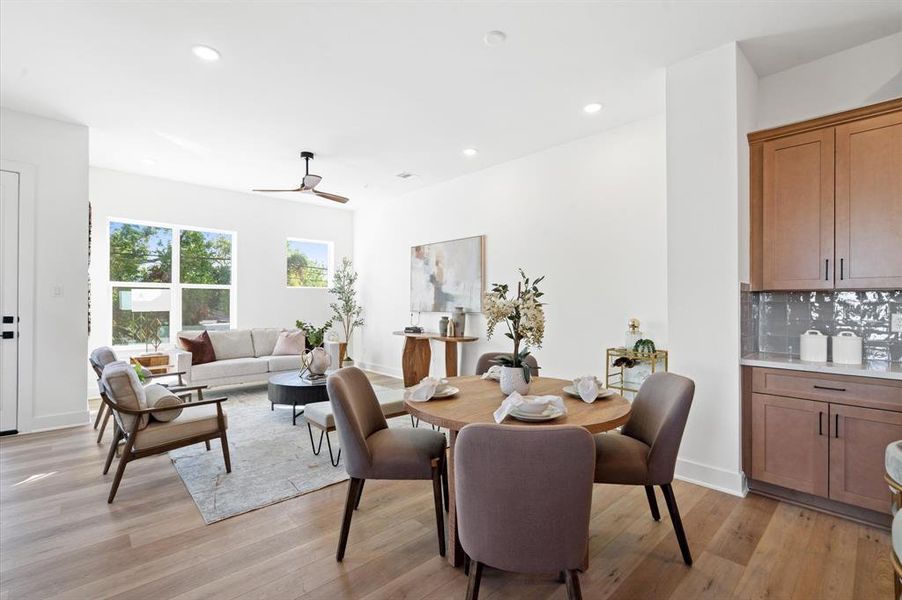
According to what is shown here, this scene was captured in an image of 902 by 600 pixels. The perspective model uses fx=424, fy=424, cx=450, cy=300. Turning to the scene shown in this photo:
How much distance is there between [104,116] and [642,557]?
18.4 feet

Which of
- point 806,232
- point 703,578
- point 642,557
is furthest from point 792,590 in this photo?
point 806,232

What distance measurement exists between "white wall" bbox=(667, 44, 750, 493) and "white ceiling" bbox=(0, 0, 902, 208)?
0.30 meters

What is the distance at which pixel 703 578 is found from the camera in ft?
6.39

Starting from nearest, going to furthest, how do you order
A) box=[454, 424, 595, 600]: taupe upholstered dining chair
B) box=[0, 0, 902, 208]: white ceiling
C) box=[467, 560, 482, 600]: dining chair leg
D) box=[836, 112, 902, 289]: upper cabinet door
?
box=[454, 424, 595, 600]: taupe upholstered dining chair
box=[467, 560, 482, 600]: dining chair leg
box=[836, 112, 902, 289]: upper cabinet door
box=[0, 0, 902, 208]: white ceiling

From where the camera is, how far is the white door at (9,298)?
3.96 metres

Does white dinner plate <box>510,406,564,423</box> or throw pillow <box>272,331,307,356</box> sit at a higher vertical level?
white dinner plate <box>510,406,564,423</box>

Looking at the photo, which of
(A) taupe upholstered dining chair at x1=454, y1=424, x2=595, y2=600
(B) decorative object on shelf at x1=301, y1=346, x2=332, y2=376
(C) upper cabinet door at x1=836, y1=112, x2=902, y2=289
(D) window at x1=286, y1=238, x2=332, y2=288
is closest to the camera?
(A) taupe upholstered dining chair at x1=454, y1=424, x2=595, y2=600

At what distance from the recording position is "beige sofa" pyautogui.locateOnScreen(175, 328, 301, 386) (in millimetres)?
5336

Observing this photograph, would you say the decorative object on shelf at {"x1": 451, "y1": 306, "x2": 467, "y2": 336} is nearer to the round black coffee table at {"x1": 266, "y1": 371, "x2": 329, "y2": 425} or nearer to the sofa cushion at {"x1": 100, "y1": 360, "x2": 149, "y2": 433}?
the round black coffee table at {"x1": 266, "y1": 371, "x2": 329, "y2": 425}

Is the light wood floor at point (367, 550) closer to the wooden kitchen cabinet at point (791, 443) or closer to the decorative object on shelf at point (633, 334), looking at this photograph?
the wooden kitchen cabinet at point (791, 443)

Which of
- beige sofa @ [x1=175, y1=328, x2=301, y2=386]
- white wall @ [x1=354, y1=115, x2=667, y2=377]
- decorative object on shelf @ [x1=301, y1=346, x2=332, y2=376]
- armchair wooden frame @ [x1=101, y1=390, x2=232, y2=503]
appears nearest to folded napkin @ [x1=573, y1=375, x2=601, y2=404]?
white wall @ [x1=354, y1=115, x2=667, y2=377]

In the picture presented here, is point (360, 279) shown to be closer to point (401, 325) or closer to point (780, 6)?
point (401, 325)

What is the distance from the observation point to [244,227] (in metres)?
6.99

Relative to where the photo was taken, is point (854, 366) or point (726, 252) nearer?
point (854, 366)
